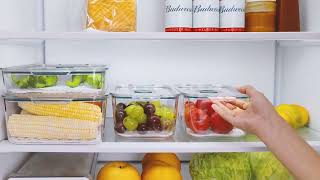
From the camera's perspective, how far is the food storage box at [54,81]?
111cm

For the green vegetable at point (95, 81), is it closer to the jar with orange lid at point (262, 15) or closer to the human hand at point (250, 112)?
the human hand at point (250, 112)

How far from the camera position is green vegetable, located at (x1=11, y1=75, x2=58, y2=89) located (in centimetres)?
111

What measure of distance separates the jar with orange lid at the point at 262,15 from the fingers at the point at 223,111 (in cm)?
27

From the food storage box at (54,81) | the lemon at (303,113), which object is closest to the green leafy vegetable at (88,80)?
the food storage box at (54,81)

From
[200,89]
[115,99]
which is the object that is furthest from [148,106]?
[200,89]

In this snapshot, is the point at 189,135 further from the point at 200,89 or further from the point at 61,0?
the point at 61,0

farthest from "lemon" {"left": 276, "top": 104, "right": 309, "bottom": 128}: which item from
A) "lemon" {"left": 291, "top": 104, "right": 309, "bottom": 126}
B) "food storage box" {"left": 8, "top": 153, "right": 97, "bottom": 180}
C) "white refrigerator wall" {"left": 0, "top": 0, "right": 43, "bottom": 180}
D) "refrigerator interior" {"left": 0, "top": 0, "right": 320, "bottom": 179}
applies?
"white refrigerator wall" {"left": 0, "top": 0, "right": 43, "bottom": 180}

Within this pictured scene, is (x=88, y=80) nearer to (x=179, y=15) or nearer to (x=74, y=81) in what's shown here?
(x=74, y=81)

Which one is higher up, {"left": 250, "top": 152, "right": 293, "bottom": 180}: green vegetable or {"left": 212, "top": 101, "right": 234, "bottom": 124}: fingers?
{"left": 212, "top": 101, "right": 234, "bottom": 124}: fingers

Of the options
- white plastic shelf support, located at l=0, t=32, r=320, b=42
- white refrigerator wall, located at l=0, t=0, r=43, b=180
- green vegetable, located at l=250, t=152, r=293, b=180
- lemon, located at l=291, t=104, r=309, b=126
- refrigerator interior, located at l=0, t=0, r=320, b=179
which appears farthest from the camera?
refrigerator interior, located at l=0, t=0, r=320, b=179

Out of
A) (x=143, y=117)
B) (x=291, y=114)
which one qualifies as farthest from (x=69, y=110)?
(x=291, y=114)

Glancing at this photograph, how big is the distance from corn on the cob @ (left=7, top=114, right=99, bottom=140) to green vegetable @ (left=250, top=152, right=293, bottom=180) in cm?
53

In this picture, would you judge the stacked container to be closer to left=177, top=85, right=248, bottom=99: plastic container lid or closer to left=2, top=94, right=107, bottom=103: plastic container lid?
left=2, top=94, right=107, bottom=103: plastic container lid

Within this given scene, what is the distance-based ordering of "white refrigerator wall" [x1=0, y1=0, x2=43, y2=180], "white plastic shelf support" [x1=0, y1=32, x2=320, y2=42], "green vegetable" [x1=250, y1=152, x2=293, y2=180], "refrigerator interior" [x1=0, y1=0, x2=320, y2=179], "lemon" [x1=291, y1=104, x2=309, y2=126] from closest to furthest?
"white plastic shelf support" [x1=0, y1=32, x2=320, y2=42], "white refrigerator wall" [x1=0, y1=0, x2=43, y2=180], "green vegetable" [x1=250, y1=152, x2=293, y2=180], "lemon" [x1=291, y1=104, x2=309, y2=126], "refrigerator interior" [x1=0, y1=0, x2=320, y2=179]
